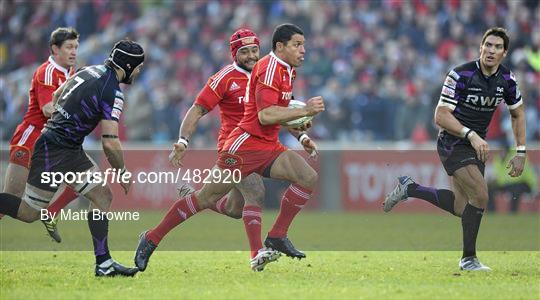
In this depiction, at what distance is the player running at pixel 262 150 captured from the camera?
1109 cm

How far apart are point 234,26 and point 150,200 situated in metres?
10.3

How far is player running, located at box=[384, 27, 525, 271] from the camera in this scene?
11.4 meters

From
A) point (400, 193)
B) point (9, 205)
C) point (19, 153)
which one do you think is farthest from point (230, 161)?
point (19, 153)

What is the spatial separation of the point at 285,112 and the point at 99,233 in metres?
2.08

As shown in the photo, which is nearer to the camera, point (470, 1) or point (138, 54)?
point (138, 54)

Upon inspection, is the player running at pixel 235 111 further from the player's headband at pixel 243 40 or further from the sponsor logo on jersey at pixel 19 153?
the sponsor logo on jersey at pixel 19 153

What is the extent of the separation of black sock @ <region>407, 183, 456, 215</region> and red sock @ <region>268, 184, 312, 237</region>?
1.55 meters

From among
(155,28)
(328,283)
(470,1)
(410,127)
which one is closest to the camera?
(328,283)

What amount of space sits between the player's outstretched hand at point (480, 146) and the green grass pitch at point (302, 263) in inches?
45.0

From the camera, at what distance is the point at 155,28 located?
2731 cm

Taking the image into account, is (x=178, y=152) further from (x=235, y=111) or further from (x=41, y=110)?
(x=41, y=110)

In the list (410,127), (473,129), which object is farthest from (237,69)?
(410,127)

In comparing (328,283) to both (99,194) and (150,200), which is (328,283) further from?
(150,200)

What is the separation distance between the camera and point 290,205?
1152cm
